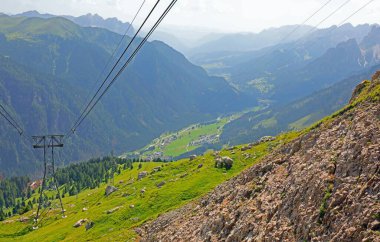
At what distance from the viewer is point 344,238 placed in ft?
86.7

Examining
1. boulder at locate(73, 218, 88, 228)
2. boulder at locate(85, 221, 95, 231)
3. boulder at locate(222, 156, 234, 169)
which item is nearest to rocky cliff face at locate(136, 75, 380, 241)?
boulder at locate(222, 156, 234, 169)

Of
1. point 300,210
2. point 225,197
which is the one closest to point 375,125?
point 300,210

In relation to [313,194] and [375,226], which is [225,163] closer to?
[313,194]

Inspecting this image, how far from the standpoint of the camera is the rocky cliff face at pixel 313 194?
28.4 meters

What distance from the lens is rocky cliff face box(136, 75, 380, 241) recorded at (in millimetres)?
28422

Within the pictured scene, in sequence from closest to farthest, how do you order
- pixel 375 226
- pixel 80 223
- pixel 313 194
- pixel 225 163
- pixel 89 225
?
pixel 375 226
pixel 313 194
pixel 89 225
pixel 225 163
pixel 80 223

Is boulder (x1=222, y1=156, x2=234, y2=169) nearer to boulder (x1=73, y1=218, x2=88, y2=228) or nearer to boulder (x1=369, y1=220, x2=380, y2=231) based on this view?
boulder (x1=73, y1=218, x2=88, y2=228)

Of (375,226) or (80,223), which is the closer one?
(375,226)

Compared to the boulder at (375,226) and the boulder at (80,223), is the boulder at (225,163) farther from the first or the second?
the boulder at (375,226)

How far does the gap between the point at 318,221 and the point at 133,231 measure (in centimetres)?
5635

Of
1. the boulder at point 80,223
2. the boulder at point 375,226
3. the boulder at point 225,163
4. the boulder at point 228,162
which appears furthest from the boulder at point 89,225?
the boulder at point 375,226

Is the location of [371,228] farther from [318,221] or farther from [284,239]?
[284,239]

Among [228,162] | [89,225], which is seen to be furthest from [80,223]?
[228,162]

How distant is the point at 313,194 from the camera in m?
34.3
